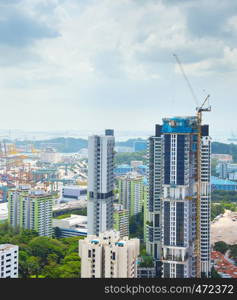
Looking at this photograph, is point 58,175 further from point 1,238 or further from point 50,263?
point 50,263

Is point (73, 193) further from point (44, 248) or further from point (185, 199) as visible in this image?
point (185, 199)

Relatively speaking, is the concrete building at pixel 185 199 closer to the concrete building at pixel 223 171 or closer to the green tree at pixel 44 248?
the green tree at pixel 44 248

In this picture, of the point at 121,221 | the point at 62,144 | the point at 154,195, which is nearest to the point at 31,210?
the point at 121,221

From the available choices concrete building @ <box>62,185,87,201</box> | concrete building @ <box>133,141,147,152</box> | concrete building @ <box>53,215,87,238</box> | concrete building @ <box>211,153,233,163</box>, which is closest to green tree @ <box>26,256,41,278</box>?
concrete building @ <box>53,215,87,238</box>

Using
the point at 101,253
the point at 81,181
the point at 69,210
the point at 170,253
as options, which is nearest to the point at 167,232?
the point at 170,253

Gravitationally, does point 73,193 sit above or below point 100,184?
below

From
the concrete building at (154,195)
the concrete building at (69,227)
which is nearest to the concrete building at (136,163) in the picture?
the concrete building at (69,227)
